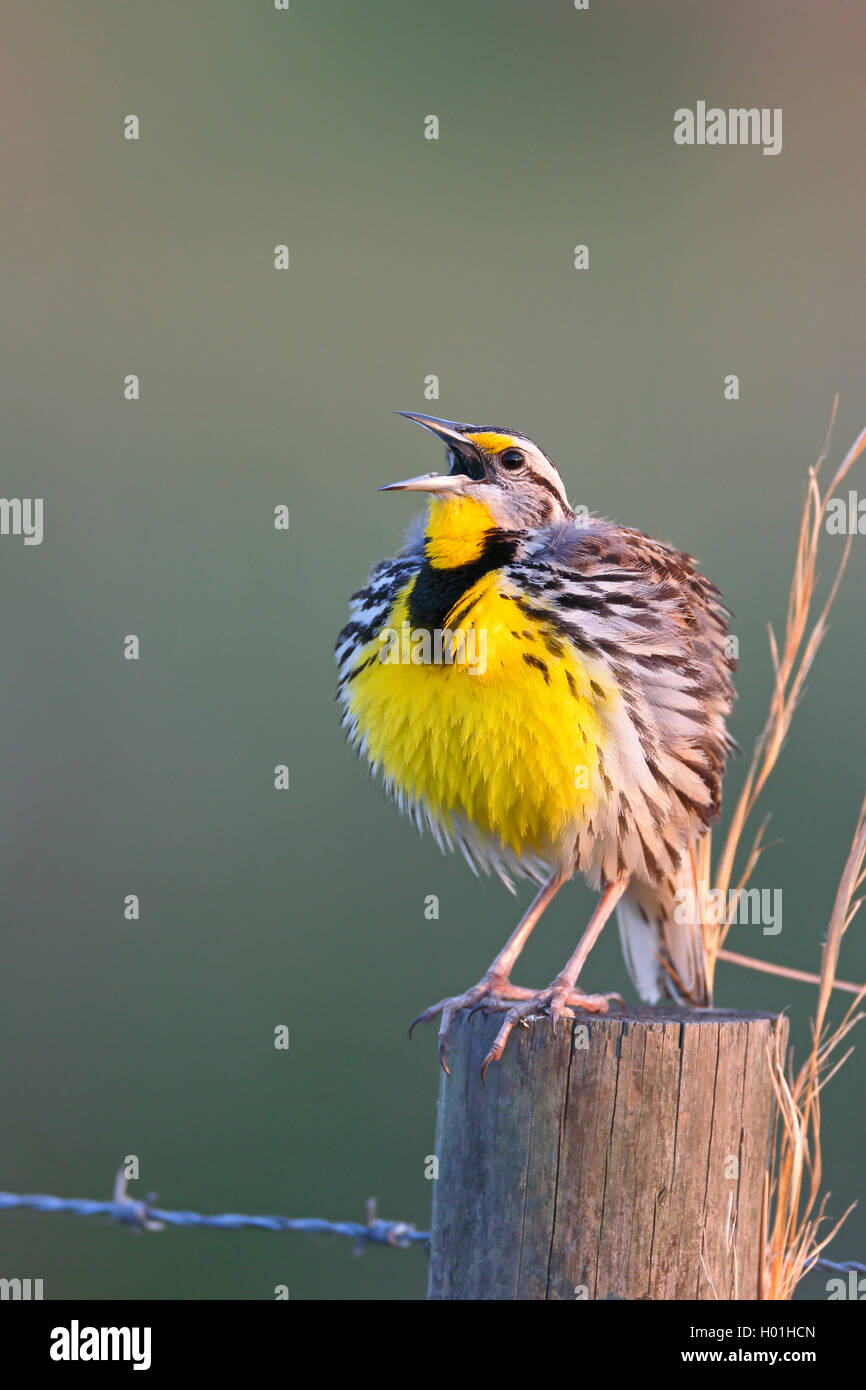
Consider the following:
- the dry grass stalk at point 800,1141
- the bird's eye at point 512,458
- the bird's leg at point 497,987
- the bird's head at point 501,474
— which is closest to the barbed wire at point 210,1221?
the bird's leg at point 497,987

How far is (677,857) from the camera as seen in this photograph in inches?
164

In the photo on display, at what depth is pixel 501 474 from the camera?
405cm

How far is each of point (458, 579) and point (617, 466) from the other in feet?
11.3

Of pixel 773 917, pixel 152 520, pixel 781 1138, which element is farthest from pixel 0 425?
pixel 781 1138

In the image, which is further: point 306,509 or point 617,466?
point 306,509

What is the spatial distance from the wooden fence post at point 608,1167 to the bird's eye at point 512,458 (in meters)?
1.56

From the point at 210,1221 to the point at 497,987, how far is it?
935 mm

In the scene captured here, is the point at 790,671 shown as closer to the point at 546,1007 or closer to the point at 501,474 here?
the point at 501,474

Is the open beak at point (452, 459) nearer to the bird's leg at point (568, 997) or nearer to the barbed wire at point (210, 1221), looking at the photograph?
the bird's leg at point (568, 997)

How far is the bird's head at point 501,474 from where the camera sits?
4008 millimetres

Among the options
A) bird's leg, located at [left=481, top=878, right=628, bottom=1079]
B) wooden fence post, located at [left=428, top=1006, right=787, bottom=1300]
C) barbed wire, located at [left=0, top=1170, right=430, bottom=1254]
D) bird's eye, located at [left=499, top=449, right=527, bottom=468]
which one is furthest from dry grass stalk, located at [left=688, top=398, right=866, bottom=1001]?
barbed wire, located at [left=0, top=1170, right=430, bottom=1254]
